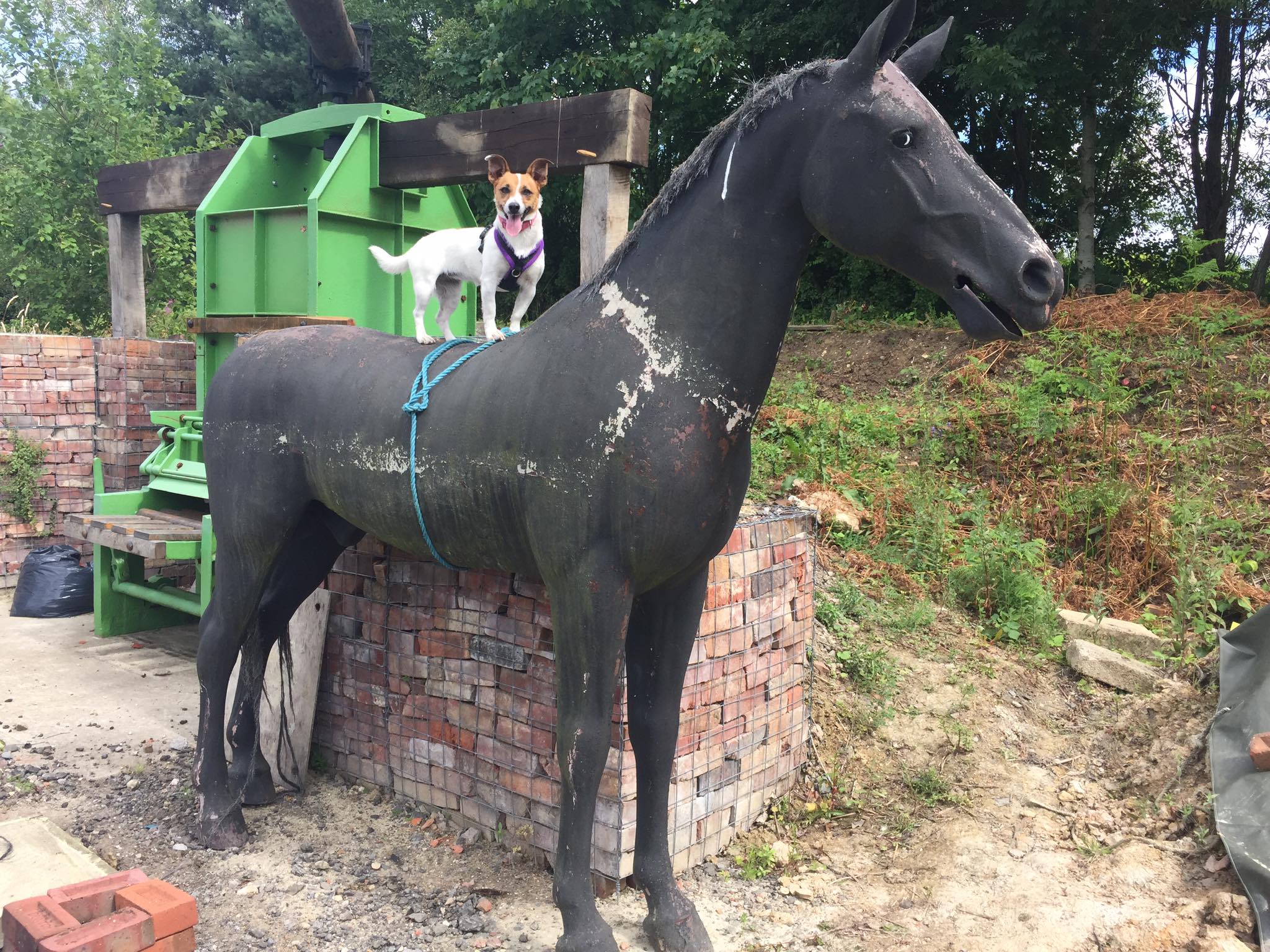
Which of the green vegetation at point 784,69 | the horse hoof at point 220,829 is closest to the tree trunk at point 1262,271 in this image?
the green vegetation at point 784,69

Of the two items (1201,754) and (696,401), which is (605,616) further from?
(1201,754)

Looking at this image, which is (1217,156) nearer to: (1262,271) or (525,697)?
(1262,271)

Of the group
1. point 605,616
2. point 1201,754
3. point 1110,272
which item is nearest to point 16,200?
point 605,616

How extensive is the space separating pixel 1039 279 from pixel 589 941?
75.6 inches

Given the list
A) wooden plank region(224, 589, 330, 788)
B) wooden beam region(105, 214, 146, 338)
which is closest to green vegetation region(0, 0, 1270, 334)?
wooden beam region(105, 214, 146, 338)

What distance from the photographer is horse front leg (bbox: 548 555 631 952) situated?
89.4 inches

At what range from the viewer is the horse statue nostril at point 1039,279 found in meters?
1.86

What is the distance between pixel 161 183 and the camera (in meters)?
6.64

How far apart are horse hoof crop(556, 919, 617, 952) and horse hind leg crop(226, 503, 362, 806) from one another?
1.55m

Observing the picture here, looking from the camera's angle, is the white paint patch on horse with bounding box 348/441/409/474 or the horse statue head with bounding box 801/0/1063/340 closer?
the horse statue head with bounding box 801/0/1063/340

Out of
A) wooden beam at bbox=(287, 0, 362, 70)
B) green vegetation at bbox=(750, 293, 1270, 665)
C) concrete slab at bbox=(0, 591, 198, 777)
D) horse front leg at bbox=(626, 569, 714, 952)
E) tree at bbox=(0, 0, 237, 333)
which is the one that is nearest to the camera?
horse front leg at bbox=(626, 569, 714, 952)

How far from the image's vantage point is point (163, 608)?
20.3 feet

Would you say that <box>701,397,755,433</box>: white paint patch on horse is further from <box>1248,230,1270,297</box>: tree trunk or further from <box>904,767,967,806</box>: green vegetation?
<box>1248,230,1270,297</box>: tree trunk

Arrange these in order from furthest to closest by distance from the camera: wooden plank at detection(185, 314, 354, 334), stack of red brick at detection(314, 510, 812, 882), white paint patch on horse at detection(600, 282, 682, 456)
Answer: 1. wooden plank at detection(185, 314, 354, 334)
2. stack of red brick at detection(314, 510, 812, 882)
3. white paint patch on horse at detection(600, 282, 682, 456)
